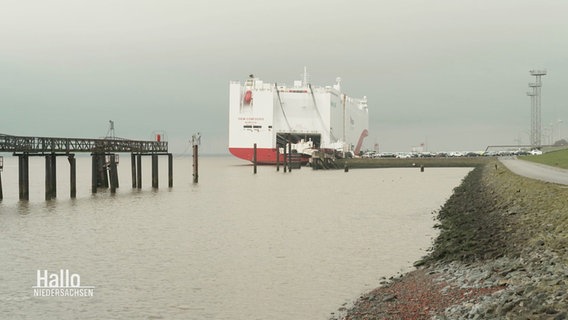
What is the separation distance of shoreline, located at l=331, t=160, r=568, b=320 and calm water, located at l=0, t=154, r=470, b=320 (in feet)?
3.84

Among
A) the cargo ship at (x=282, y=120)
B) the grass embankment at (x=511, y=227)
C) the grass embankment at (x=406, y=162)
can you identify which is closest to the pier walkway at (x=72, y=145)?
the grass embankment at (x=511, y=227)

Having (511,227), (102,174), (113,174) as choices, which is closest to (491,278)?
(511,227)

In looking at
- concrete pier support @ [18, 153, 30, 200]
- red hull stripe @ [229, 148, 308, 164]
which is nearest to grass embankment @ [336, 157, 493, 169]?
red hull stripe @ [229, 148, 308, 164]

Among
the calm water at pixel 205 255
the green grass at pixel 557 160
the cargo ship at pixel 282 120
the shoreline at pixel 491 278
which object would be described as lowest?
the calm water at pixel 205 255

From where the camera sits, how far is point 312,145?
332 ft

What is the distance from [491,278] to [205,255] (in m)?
10.1

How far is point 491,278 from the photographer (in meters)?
11.0

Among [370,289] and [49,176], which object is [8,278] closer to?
[370,289]

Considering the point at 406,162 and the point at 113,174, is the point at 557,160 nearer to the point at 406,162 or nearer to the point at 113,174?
the point at 113,174

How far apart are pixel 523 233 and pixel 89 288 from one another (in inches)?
430

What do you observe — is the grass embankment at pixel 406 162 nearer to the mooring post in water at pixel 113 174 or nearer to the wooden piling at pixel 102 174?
the wooden piling at pixel 102 174

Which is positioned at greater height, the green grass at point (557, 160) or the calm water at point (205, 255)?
the green grass at point (557, 160)

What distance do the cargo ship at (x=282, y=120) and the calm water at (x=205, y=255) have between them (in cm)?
6048

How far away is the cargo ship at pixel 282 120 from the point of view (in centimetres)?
9712
